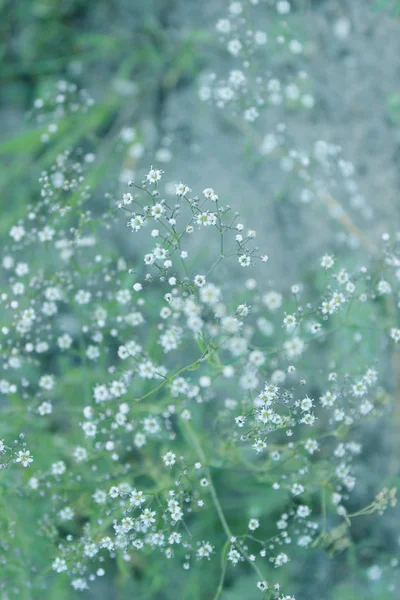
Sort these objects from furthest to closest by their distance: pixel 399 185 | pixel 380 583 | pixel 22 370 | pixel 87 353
Result: pixel 399 185 < pixel 22 370 < pixel 380 583 < pixel 87 353

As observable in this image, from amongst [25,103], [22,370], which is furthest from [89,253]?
[25,103]

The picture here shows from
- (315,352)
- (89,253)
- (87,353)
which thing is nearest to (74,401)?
(87,353)

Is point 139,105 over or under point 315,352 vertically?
over

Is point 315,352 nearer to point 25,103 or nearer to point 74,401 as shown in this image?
point 74,401

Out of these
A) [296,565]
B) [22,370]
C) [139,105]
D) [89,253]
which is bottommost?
[296,565]

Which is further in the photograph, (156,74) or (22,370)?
(156,74)

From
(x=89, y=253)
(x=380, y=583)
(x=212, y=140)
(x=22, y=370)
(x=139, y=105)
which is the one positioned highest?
(x=139, y=105)

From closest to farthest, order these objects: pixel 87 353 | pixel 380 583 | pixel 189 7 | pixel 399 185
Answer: pixel 87 353 < pixel 380 583 < pixel 399 185 < pixel 189 7

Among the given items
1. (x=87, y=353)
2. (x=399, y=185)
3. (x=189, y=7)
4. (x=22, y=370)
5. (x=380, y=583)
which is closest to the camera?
(x=87, y=353)

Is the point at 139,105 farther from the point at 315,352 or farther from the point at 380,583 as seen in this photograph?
the point at 380,583
